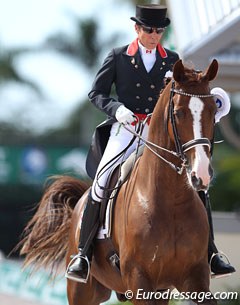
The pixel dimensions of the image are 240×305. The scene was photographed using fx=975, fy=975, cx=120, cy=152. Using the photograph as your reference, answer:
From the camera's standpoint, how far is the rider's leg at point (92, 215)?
7773 millimetres

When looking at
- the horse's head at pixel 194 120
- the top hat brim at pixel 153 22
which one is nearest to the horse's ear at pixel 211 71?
the horse's head at pixel 194 120

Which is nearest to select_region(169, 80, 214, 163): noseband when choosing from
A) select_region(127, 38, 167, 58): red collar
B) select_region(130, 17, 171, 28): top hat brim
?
select_region(130, 17, 171, 28): top hat brim

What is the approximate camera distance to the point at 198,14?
1315 cm

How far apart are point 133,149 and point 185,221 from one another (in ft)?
3.36

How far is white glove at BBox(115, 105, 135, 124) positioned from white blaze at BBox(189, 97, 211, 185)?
83cm

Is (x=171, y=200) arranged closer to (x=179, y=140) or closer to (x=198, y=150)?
(x=179, y=140)

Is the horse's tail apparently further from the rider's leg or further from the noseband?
the noseband

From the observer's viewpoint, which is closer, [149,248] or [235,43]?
[149,248]

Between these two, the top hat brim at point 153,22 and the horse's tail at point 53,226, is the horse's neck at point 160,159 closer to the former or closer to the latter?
the top hat brim at point 153,22

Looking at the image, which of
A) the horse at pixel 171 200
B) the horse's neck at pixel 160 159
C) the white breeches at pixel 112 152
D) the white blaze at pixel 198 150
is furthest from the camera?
the white breeches at pixel 112 152

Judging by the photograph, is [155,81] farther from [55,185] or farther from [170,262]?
[55,185]

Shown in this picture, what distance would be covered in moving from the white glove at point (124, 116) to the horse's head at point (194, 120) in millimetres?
554

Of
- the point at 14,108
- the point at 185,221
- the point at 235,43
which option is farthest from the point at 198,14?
the point at 14,108

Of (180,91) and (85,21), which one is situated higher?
(180,91)
